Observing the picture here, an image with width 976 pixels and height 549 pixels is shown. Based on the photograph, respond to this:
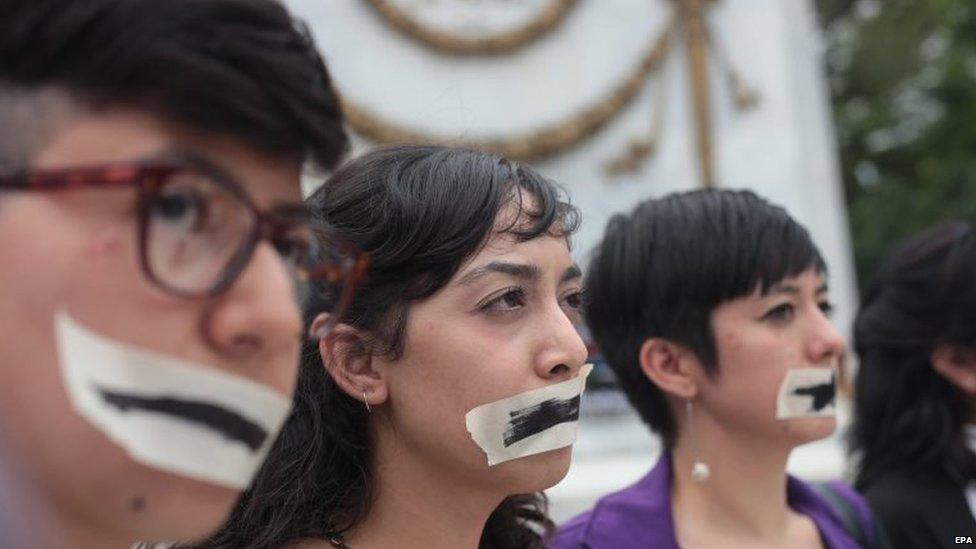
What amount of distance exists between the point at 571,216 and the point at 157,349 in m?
1.22

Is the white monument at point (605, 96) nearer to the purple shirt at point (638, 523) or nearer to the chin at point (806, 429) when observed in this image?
the purple shirt at point (638, 523)

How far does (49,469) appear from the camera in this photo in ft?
3.48

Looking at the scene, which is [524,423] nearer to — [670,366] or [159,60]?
[670,366]

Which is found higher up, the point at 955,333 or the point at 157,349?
the point at 157,349

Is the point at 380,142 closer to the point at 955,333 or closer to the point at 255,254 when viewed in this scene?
the point at 955,333

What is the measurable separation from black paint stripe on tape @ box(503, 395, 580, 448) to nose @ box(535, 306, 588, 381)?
5cm

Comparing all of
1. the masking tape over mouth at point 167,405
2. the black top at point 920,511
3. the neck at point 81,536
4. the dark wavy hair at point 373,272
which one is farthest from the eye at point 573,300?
Answer: the black top at point 920,511

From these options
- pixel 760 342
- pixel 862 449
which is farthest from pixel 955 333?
pixel 760 342

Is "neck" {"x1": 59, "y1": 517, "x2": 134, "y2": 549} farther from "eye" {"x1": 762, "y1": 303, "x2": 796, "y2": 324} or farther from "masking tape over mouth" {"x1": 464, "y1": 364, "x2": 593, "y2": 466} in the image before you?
"eye" {"x1": 762, "y1": 303, "x2": 796, "y2": 324}

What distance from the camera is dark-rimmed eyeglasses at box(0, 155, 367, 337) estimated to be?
1052 millimetres

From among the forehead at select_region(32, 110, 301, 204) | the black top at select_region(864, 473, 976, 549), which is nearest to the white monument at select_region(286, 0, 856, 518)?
the black top at select_region(864, 473, 976, 549)

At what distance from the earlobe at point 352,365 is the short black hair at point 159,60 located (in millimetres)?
877

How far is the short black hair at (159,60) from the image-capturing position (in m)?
1.07

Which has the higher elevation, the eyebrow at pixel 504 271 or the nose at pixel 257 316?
the nose at pixel 257 316
